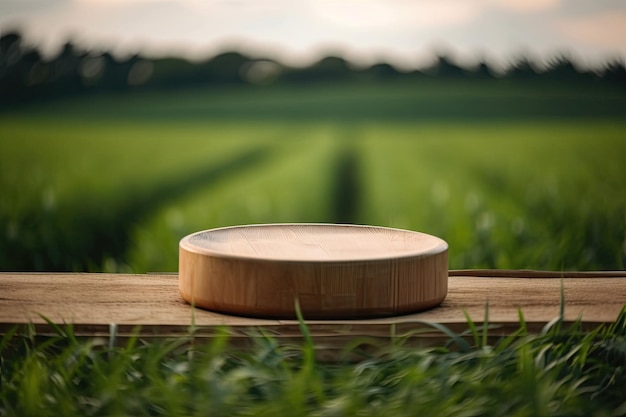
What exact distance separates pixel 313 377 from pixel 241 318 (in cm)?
24

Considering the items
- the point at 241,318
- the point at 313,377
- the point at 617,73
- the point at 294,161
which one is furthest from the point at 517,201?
the point at 313,377

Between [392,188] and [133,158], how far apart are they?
2.45 metres

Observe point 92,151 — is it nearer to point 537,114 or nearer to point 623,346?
point 623,346

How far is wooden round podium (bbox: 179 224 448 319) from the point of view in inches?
56.1

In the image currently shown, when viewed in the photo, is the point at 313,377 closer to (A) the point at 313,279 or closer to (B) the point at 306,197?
(A) the point at 313,279

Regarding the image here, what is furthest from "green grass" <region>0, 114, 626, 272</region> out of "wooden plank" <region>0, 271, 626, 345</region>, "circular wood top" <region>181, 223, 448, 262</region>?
"circular wood top" <region>181, 223, 448, 262</region>

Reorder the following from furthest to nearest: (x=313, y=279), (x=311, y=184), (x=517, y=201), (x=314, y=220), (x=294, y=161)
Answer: (x=294, y=161)
(x=311, y=184)
(x=517, y=201)
(x=314, y=220)
(x=313, y=279)

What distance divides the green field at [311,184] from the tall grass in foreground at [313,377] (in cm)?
103

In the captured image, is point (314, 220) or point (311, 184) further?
point (311, 184)

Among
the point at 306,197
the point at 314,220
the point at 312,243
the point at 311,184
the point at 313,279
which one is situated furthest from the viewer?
the point at 311,184

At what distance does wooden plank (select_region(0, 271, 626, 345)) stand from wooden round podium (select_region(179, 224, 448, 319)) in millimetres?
23

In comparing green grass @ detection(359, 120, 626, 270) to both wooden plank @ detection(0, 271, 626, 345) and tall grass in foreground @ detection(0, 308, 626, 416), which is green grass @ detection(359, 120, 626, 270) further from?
tall grass in foreground @ detection(0, 308, 626, 416)

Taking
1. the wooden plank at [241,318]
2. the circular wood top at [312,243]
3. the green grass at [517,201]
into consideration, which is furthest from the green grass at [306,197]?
the circular wood top at [312,243]

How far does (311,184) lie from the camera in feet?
16.4
